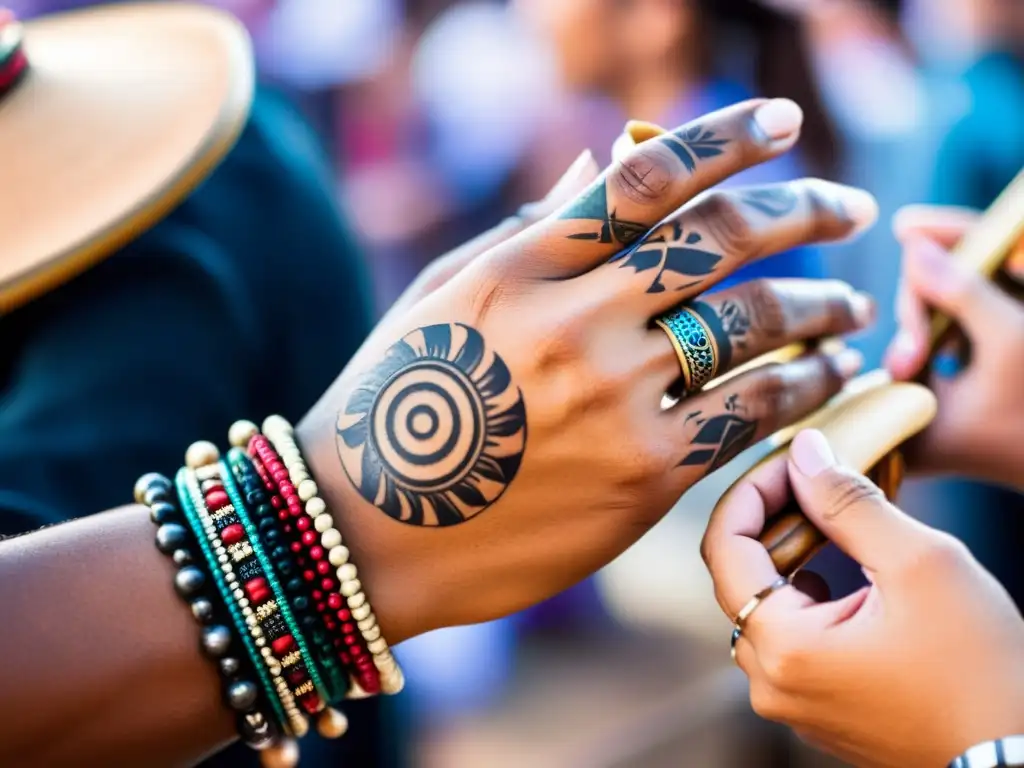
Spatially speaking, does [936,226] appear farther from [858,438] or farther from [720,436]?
[720,436]

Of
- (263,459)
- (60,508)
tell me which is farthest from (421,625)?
(60,508)

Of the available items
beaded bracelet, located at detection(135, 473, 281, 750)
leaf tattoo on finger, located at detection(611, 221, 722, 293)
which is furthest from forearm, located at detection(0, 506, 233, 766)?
leaf tattoo on finger, located at detection(611, 221, 722, 293)

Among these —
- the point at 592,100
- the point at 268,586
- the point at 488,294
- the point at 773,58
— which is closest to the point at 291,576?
the point at 268,586

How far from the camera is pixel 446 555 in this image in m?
0.58

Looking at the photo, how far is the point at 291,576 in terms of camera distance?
1.81ft

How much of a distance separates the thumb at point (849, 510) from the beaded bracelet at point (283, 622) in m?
0.35

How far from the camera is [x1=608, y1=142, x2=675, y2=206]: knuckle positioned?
0.57m

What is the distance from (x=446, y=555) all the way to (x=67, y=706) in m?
0.24

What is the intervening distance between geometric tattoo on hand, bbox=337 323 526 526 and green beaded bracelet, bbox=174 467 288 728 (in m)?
0.10

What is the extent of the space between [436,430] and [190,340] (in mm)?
236

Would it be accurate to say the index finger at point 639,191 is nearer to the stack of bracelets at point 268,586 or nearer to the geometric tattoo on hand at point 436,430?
the geometric tattoo on hand at point 436,430

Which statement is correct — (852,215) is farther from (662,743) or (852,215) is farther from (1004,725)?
(662,743)

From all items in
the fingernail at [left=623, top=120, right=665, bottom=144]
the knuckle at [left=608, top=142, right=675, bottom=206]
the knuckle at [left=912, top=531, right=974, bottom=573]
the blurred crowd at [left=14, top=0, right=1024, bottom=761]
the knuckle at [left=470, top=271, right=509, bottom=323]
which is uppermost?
the fingernail at [left=623, top=120, right=665, bottom=144]

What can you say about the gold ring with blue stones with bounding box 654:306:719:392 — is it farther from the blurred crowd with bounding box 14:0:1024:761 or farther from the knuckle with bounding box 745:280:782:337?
the blurred crowd with bounding box 14:0:1024:761
